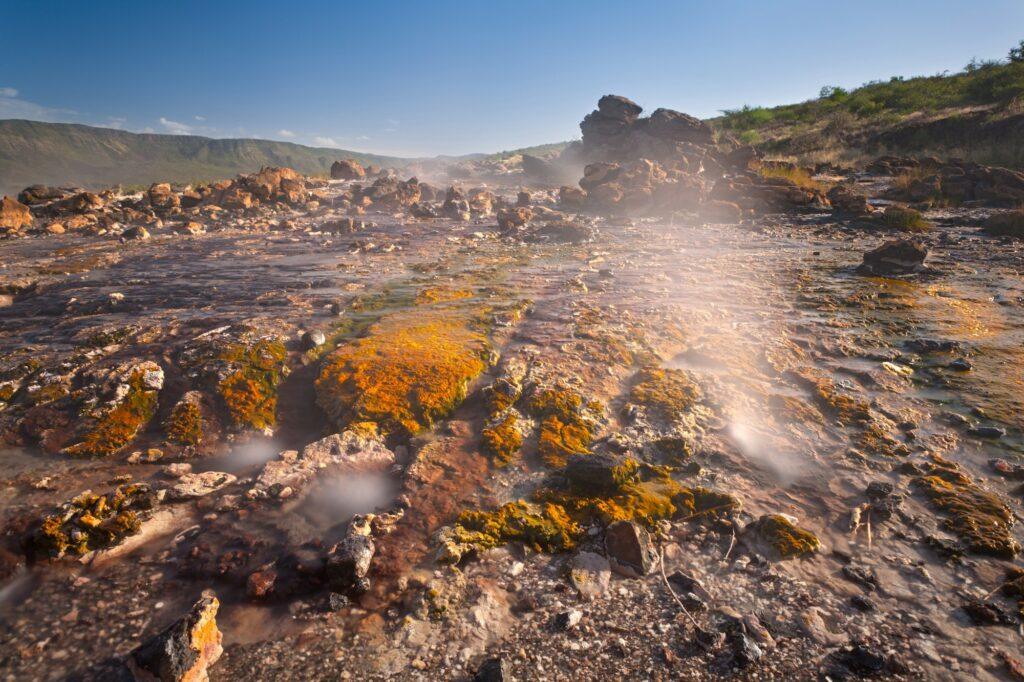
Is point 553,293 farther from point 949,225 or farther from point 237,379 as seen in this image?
point 949,225

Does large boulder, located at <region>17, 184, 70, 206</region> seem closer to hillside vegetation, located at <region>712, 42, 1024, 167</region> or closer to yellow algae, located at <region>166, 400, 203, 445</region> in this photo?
yellow algae, located at <region>166, 400, 203, 445</region>

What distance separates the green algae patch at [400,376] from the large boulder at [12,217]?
1913 centimetres

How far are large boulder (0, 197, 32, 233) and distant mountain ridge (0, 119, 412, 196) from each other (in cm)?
7100

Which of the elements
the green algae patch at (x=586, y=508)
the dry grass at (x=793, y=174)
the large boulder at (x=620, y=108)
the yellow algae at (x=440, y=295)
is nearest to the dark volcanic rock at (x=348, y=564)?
the green algae patch at (x=586, y=508)

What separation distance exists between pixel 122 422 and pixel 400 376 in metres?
2.57

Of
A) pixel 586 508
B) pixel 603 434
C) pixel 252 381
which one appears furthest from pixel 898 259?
pixel 252 381

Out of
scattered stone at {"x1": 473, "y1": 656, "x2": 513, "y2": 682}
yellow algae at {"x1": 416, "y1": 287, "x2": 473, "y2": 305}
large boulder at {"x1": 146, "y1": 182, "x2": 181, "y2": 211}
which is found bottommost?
scattered stone at {"x1": 473, "y1": 656, "x2": 513, "y2": 682}

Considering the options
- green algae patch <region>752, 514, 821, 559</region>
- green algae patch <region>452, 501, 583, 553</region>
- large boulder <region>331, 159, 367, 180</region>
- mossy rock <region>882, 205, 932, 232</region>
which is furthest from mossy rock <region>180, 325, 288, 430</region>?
large boulder <region>331, 159, 367, 180</region>

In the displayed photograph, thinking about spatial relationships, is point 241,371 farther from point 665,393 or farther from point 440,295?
point 665,393

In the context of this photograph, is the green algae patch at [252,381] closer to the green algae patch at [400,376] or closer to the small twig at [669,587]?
the green algae patch at [400,376]

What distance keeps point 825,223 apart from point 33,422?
18.0m

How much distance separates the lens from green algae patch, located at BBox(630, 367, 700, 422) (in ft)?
14.0

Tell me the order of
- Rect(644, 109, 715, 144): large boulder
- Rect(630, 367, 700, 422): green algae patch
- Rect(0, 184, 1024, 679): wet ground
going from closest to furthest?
Rect(0, 184, 1024, 679): wet ground
Rect(630, 367, 700, 422): green algae patch
Rect(644, 109, 715, 144): large boulder

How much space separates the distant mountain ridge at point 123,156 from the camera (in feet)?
301
